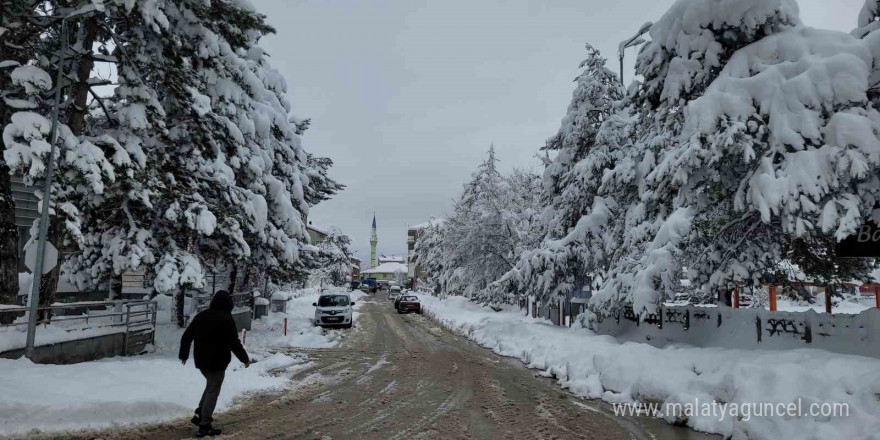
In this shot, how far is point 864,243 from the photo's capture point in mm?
8969

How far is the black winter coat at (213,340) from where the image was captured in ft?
22.4

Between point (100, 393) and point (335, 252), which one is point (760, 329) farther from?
point (335, 252)

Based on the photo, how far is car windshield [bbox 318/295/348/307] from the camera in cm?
2522

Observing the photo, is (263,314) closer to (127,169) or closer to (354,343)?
(354,343)

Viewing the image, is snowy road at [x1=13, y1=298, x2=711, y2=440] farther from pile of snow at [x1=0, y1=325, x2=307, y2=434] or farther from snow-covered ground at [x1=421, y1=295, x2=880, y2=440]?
snow-covered ground at [x1=421, y1=295, x2=880, y2=440]

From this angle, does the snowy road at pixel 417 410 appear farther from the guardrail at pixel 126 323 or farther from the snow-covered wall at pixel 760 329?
the guardrail at pixel 126 323

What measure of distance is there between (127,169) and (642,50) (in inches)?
453

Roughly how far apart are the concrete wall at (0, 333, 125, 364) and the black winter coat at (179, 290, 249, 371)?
5.18m

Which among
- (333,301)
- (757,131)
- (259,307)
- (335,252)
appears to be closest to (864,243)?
(757,131)

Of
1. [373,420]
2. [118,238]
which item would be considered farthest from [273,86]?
[373,420]

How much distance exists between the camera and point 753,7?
30.3ft

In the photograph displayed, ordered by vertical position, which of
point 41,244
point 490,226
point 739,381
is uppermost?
point 490,226

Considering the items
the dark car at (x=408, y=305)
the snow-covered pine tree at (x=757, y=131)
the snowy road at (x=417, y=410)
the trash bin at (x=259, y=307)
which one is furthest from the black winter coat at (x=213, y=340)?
the dark car at (x=408, y=305)

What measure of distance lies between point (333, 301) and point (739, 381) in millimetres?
20496
